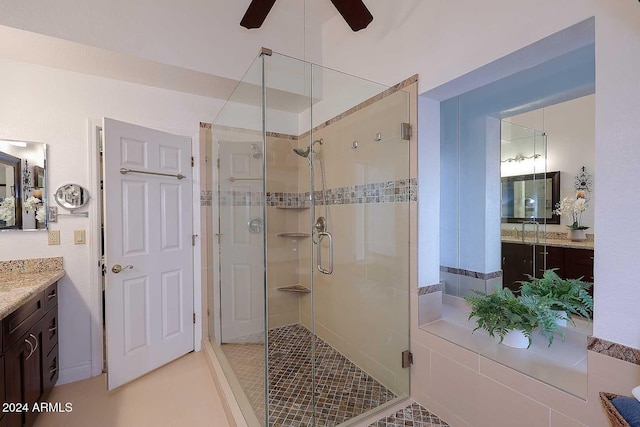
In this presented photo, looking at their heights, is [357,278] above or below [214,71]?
below

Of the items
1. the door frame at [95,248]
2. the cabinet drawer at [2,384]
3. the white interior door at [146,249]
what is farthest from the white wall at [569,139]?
the door frame at [95,248]

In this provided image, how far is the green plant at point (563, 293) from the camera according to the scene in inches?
60.1

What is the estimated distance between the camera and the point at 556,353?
4.99ft

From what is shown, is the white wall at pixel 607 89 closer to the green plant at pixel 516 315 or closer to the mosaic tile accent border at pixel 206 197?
the green plant at pixel 516 315

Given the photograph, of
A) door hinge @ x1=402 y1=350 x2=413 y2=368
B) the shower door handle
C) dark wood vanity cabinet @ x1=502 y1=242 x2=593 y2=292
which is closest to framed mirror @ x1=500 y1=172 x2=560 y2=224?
dark wood vanity cabinet @ x1=502 y1=242 x2=593 y2=292

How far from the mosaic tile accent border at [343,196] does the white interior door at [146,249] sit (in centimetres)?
59

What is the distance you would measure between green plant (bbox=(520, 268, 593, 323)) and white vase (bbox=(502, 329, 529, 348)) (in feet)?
0.71

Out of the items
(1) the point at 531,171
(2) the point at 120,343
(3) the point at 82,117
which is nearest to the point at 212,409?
(2) the point at 120,343

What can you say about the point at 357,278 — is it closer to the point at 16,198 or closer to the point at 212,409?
the point at 212,409

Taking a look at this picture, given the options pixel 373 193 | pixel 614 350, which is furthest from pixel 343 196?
pixel 614 350

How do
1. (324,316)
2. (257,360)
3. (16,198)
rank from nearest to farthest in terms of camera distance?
(257,360)
(16,198)
(324,316)

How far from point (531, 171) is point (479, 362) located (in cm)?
126

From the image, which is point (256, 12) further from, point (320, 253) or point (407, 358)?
point (407, 358)

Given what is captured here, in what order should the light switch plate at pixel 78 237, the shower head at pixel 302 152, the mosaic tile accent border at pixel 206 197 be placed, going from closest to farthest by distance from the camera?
1. the shower head at pixel 302 152
2. the light switch plate at pixel 78 237
3. the mosaic tile accent border at pixel 206 197
